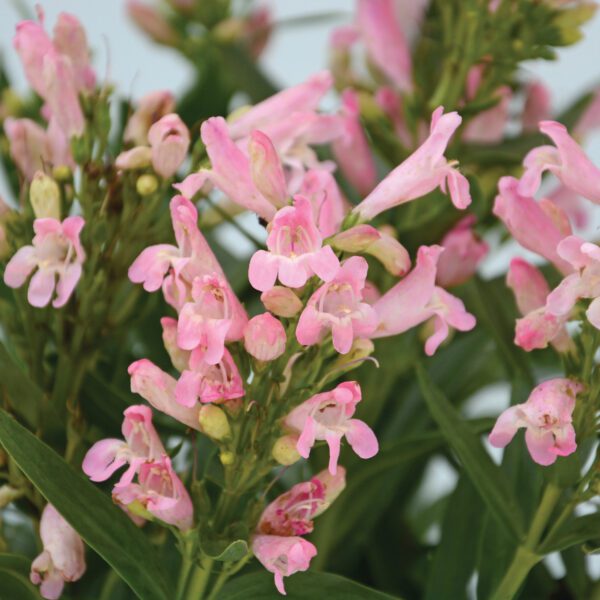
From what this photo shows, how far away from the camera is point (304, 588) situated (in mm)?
457

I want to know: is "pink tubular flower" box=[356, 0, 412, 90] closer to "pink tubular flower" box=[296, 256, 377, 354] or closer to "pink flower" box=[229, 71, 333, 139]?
"pink flower" box=[229, 71, 333, 139]

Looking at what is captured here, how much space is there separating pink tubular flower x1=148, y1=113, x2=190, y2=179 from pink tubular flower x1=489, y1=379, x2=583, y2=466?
18 centimetres

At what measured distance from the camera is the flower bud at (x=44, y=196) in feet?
1.64

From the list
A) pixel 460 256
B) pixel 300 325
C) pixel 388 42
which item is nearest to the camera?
pixel 300 325

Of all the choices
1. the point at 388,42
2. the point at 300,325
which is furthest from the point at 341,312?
the point at 388,42

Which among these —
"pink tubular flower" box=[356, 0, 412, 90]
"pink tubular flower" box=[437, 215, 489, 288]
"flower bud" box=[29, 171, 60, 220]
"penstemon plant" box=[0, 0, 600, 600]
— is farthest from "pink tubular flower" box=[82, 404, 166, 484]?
"pink tubular flower" box=[356, 0, 412, 90]

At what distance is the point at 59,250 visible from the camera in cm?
49

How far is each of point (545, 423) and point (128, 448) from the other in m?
0.16

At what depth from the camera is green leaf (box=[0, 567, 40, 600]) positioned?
47 cm

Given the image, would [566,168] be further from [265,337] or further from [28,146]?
[28,146]

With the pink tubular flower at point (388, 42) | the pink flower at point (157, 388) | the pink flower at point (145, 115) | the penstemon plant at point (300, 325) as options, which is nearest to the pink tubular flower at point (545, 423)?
the penstemon plant at point (300, 325)

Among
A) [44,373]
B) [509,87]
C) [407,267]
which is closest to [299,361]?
[407,267]

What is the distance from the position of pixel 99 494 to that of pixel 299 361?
0.31ft

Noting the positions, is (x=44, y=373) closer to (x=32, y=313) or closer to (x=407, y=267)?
(x=32, y=313)
